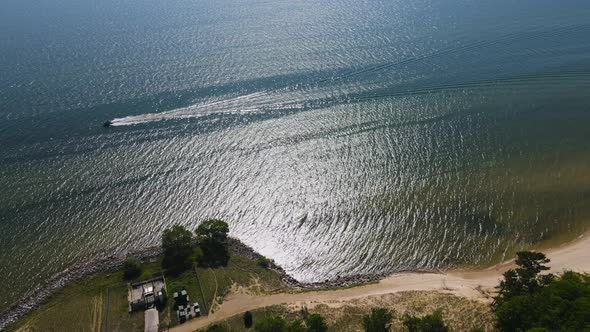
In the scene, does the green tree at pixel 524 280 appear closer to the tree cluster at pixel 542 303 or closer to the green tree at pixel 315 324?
Answer: the tree cluster at pixel 542 303

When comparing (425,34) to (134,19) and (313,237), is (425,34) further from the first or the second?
(134,19)

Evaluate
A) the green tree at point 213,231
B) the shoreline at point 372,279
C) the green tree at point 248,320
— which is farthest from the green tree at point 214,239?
the green tree at point 248,320

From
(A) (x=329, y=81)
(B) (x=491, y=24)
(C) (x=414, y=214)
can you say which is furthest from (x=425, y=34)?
(C) (x=414, y=214)

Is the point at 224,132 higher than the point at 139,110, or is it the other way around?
the point at 139,110

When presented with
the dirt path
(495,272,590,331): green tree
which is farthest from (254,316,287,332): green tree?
(495,272,590,331): green tree

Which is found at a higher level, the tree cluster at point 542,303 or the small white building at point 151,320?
the small white building at point 151,320

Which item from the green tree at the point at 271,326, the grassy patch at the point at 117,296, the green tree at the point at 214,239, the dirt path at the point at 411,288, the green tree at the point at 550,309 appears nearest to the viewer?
the green tree at the point at 550,309
